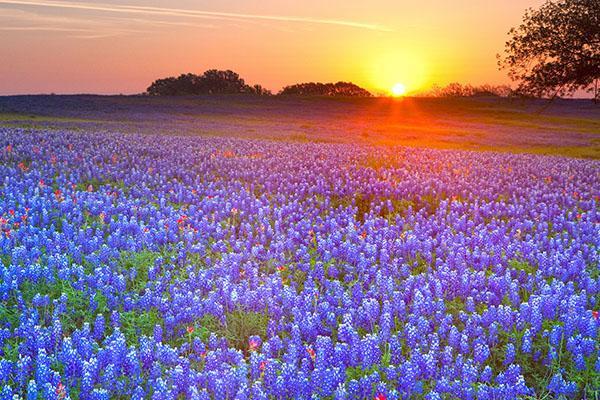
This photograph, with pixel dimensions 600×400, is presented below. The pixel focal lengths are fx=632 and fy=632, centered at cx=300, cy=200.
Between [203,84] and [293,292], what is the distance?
Result: 3298 inches

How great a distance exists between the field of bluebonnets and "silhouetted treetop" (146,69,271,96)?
74.6 meters

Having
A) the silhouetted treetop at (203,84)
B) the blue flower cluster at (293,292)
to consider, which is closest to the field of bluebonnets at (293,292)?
the blue flower cluster at (293,292)

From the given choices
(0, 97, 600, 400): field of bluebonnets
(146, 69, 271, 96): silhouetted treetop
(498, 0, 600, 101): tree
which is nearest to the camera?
(0, 97, 600, 400): field of bluebonnets

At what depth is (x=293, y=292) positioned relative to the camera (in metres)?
6.48

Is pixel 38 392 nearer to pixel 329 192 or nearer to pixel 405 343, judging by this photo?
pixel 405 343

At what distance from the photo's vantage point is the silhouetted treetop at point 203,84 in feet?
282

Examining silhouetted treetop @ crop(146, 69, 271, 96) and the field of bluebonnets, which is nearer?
the field of bluebonnets

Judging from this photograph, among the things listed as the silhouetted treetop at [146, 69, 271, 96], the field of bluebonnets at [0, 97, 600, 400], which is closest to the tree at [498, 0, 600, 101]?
the field of bluebonnets at [0, 97, 600, 400]

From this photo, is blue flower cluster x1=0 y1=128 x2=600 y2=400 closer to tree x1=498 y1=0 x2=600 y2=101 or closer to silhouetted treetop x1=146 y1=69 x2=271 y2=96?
tree x1=498 y1=0 x2=600 y2=101

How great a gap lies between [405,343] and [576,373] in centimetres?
147

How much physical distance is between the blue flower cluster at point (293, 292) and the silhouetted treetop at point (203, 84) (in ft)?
245

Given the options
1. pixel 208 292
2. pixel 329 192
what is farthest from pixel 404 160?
pixel 208 292

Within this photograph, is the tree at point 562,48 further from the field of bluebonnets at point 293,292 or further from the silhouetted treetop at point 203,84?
the silhouetted treetop at point 203,84

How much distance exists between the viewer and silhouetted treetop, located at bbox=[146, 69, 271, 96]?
8588cm
